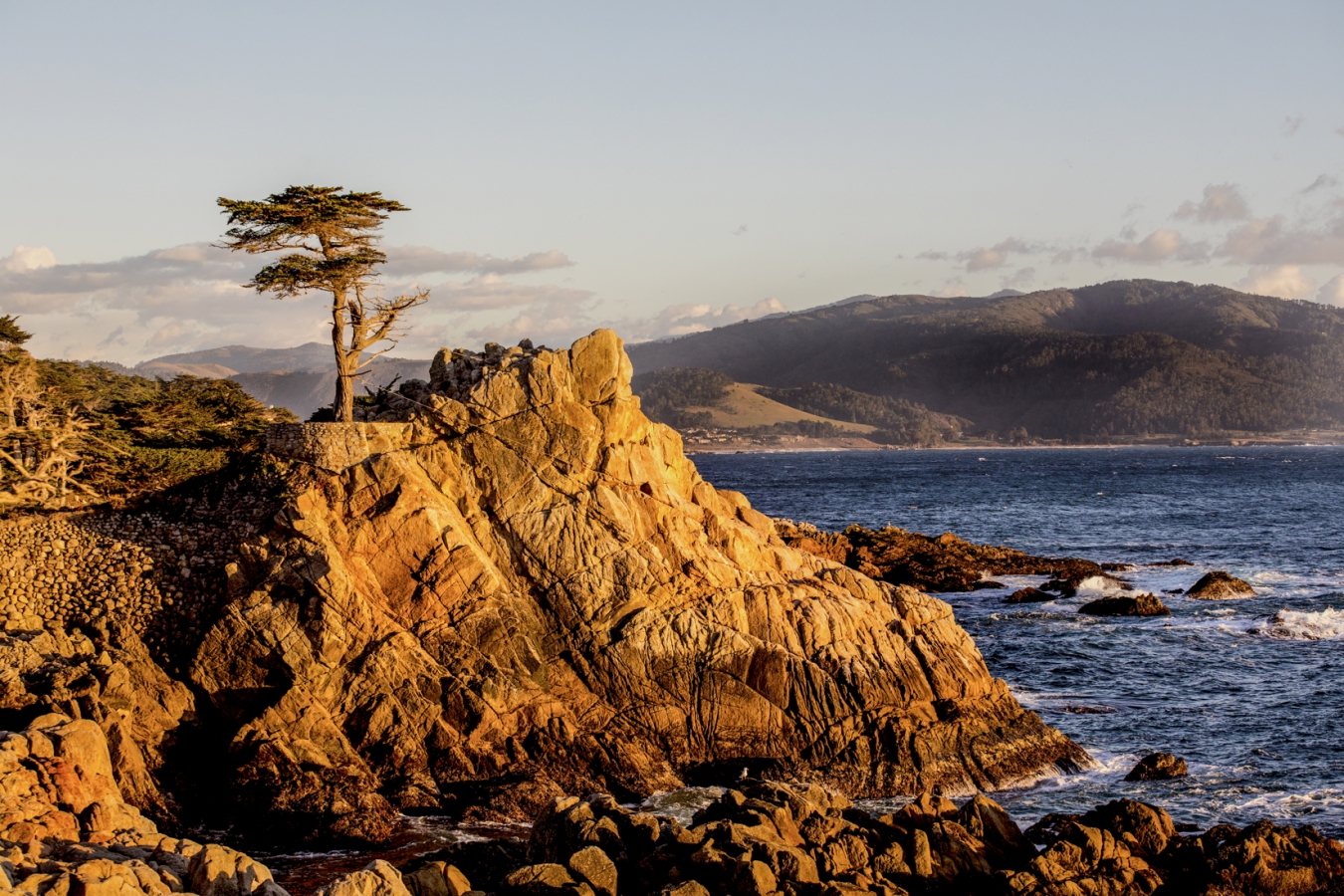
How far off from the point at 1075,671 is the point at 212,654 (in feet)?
81.4

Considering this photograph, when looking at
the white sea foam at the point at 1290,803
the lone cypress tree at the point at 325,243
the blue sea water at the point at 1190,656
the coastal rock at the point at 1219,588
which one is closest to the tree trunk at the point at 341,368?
the lone cypress tree at the point at 325,243

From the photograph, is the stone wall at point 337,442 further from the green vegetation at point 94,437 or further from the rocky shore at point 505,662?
the green vegetation at point 94,437

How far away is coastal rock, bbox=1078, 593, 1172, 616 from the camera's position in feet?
135

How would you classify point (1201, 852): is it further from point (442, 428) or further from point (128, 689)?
point (128, 689)

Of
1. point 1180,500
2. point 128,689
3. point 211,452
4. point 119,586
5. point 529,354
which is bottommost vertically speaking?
point 1180,500

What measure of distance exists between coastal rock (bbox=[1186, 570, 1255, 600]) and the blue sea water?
80cm

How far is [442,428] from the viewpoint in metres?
26.5

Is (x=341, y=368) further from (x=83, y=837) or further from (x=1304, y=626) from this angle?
(x=1304, y=626)

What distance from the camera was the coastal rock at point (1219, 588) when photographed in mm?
44344

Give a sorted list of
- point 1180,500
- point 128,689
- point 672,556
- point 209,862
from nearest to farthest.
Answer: point 209,862
point 128,689
point 672,556
point 1180,500

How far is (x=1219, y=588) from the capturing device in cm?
4459

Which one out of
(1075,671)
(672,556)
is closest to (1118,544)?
(1075,671)

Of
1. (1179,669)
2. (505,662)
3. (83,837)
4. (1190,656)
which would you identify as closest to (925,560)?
(1190,656)

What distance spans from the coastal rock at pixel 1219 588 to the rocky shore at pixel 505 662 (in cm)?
2279
